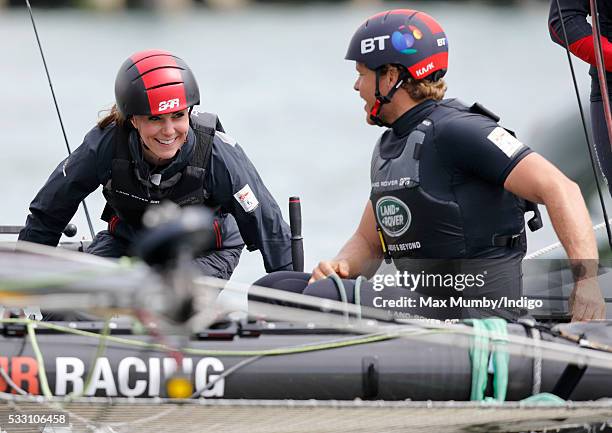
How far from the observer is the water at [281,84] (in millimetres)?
13156

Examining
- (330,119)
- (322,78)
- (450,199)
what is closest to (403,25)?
(450,199)

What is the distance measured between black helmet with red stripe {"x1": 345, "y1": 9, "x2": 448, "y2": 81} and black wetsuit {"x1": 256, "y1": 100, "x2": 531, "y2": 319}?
14 centimetres

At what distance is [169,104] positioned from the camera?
4.28 meters

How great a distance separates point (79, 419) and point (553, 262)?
149 centimetres

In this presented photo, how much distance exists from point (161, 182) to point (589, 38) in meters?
1.54

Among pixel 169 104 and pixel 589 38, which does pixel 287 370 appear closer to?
pixel 169 104

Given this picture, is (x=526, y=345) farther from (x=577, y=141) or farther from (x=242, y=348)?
(x=577, y=141)

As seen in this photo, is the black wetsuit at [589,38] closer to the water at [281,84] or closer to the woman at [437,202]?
the woman at [437,202]

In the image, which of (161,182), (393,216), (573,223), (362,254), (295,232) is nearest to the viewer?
(573,223)

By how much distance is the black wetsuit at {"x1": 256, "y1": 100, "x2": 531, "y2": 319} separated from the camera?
351cm

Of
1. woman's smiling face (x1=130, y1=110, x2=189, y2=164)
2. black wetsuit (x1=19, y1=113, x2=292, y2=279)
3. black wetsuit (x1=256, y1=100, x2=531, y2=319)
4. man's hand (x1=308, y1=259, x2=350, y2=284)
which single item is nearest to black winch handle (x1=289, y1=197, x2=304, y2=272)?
black wetsuit (x1=19, y1=113, x2=292, y2=279)

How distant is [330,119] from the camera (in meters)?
17.1

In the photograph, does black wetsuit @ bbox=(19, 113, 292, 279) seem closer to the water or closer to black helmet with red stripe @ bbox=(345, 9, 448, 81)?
black helmet with red stripe @ bbox=(345, 9, 448, 81)

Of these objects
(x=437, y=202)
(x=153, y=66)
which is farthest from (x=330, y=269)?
(x=153, y=66)
